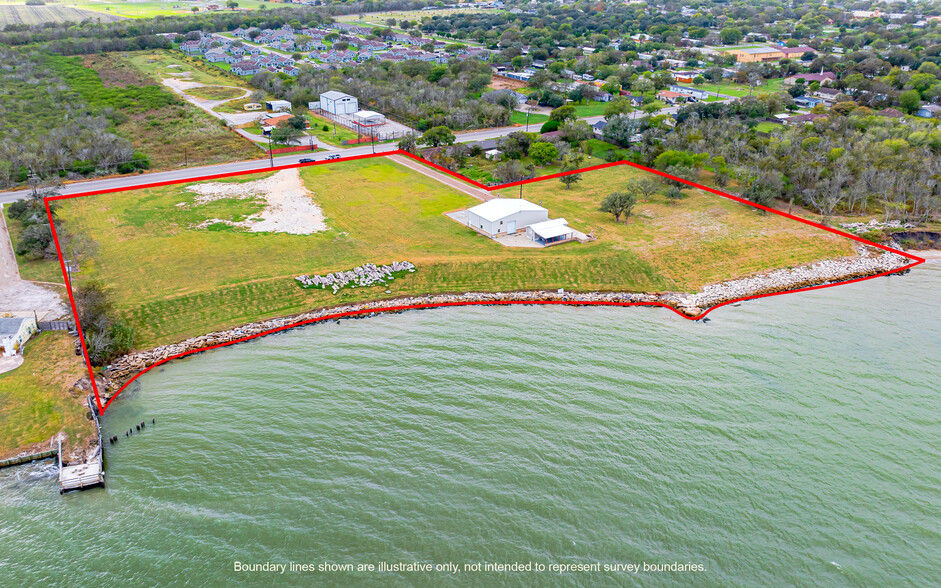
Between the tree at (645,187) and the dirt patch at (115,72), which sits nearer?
the tree at (645,187)

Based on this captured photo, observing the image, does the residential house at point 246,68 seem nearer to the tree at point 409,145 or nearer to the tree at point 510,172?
the tree at point 409,145

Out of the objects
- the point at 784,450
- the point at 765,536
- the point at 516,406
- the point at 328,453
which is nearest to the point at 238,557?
the point at 328,453

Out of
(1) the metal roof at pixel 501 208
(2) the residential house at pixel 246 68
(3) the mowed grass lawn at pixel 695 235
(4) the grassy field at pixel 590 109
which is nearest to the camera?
(3) the mowed grass lawn at pixel 695 235

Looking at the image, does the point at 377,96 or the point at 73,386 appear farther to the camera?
the point at 377,96

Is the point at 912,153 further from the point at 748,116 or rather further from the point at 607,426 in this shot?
the point at 607,426

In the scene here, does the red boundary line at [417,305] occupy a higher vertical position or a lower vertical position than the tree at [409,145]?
lower

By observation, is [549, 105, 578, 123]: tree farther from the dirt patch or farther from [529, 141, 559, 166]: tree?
the dirt patch

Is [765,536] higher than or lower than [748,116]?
lower

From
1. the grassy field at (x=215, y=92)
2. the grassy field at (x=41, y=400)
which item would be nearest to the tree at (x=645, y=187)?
the grassy field at (x=41, y=400)

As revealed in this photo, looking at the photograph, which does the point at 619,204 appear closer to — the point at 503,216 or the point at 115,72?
the point at 503,216
